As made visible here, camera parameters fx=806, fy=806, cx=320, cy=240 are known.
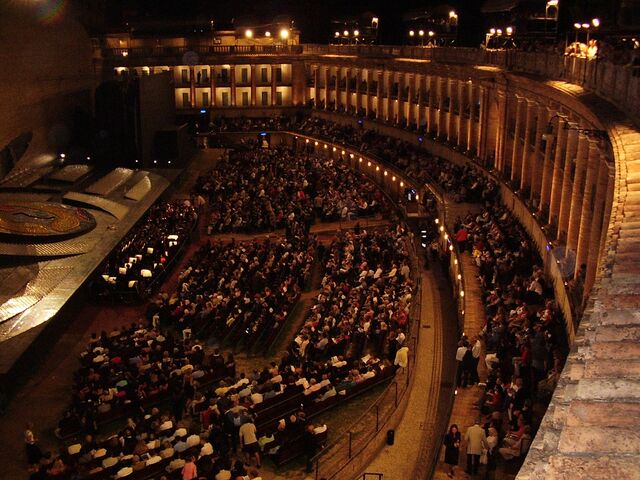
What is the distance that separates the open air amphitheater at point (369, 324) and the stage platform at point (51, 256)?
0.12 meters

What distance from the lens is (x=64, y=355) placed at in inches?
1176

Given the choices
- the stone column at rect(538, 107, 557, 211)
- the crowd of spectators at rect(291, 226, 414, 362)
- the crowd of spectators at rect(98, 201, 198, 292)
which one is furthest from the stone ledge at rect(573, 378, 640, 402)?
the crowd of spectators at rect(98, 201, 198, 292)

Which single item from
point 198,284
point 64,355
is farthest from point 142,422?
point 198,284

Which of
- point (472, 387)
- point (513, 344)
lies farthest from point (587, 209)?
point (472, 387)

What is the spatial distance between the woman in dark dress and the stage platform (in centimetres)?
1493

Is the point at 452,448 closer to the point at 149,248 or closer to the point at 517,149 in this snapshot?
the point at 517,149

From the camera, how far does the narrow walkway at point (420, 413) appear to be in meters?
20.6

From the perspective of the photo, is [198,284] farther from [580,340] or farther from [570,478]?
[570,478]

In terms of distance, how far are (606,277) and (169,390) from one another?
17.2 m

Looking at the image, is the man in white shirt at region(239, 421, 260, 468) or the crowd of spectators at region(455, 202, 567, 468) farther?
the man in white shirt at region(239, 421, 260, 468)

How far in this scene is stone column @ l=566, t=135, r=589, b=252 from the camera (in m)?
26.3

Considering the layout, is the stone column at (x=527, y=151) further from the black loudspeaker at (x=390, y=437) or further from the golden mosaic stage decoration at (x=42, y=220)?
the golden mosaic stage decoration at (x=42, y=220)

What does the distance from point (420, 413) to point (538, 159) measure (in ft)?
52.7

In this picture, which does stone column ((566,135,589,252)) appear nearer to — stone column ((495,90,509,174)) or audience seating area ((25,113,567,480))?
audience seating area ((25,113,567,480))
